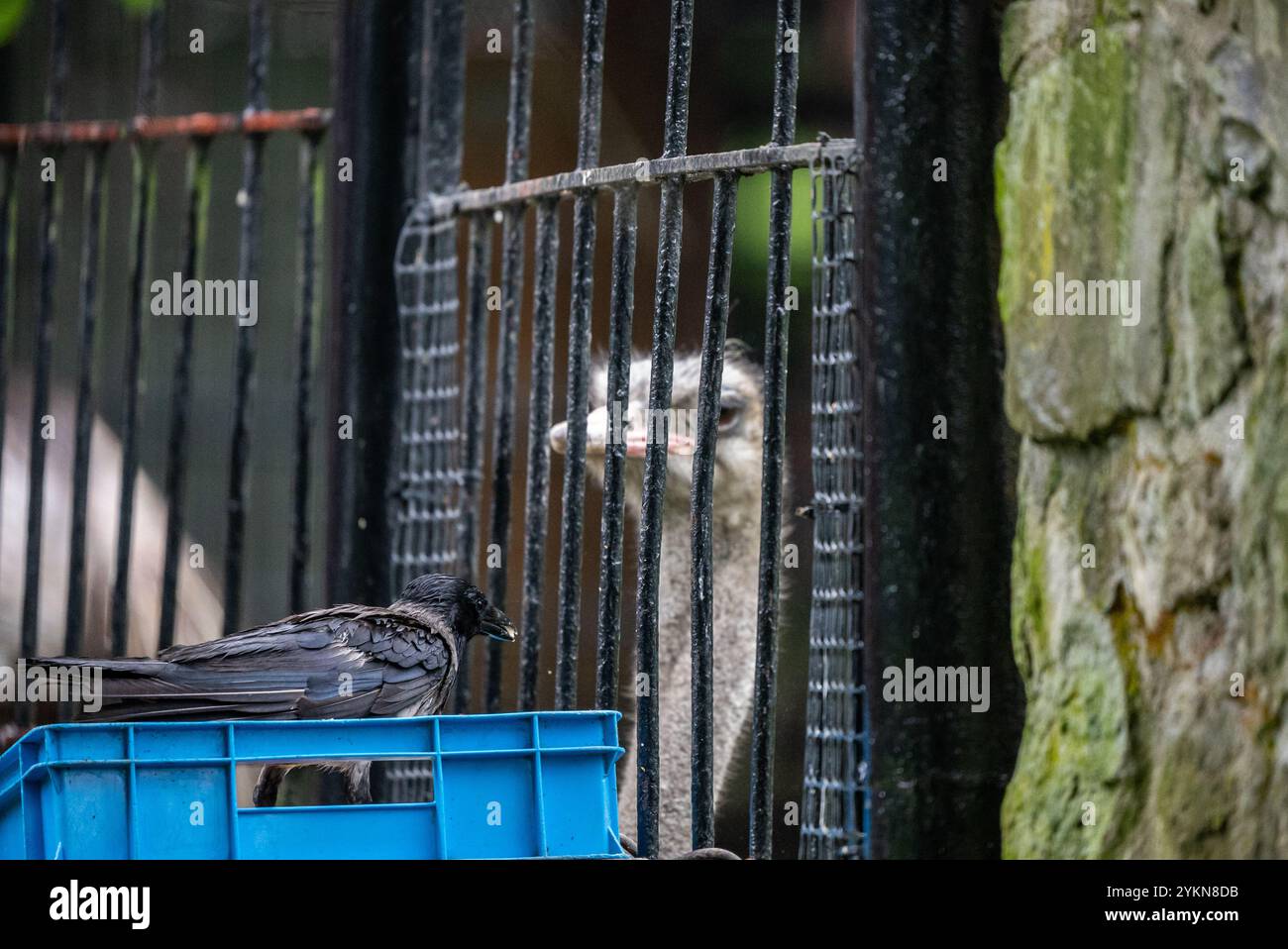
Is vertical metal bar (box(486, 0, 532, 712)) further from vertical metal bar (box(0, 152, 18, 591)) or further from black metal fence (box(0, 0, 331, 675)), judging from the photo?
vertical metal bar (box(0, 152, 18, 591))

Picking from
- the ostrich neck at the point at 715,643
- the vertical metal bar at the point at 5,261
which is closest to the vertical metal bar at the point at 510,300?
the ostrich neck at the point at 715,643

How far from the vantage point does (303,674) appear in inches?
134

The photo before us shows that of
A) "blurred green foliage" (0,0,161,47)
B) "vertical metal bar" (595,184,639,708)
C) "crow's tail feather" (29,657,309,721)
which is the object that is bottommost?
"crow's tail feather" (29,657,309,721)

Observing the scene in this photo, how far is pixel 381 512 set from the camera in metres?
4.49

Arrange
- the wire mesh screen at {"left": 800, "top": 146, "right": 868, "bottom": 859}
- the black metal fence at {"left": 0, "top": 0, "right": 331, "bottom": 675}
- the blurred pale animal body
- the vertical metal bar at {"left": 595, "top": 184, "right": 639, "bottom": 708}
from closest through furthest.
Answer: the wire mesh screen at {"left": 800, "top": 146, "right": 868, "bottom": 859}
the vertical metal bar at {"left": 595, "top": 184, "right": 639, "bottom": 708}
the black metal fence at {"left": 0, "top": 0, "right": 331, "bottom": 675}
the blurred pale animal body

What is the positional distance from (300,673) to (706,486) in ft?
3.01

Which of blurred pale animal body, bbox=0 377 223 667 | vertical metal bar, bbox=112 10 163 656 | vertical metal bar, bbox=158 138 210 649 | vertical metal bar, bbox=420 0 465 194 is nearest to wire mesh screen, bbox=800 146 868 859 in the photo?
vertical metal bar, bbox=420 0 465 194

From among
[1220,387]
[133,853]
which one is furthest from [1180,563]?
[133,853]

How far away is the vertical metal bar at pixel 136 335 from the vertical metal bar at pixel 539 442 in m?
1.23

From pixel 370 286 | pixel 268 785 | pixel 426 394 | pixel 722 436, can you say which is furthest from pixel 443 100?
pixel 268 785

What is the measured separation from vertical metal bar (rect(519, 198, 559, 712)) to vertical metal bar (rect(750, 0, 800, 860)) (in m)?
0.71

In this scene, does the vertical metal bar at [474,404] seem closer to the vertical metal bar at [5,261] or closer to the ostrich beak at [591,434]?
the ostrich beak at [591,434]

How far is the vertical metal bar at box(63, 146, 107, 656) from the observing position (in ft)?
15.6

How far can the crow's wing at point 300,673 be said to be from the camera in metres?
3.19
